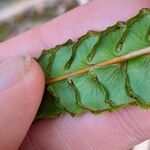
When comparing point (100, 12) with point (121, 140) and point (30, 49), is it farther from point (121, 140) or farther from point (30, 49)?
point (121, 140)

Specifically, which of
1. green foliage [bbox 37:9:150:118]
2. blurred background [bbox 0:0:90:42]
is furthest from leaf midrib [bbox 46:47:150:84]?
blurred background [bbox 0:0:90:42]

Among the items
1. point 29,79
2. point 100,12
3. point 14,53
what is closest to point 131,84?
point 29,79

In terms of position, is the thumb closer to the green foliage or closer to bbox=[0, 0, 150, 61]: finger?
the green foliage

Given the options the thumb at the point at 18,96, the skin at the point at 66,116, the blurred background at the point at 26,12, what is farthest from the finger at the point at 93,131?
the blurred background at the point at 26,12

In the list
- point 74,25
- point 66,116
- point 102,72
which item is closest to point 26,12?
point 74,25

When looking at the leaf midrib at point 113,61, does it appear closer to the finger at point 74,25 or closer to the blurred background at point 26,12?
the finger at point 74,25

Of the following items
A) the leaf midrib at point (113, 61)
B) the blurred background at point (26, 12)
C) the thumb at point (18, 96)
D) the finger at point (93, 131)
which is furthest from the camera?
the blurred background at point (26, 12)

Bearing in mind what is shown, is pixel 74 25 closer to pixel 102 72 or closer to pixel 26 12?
pixel 102 72
